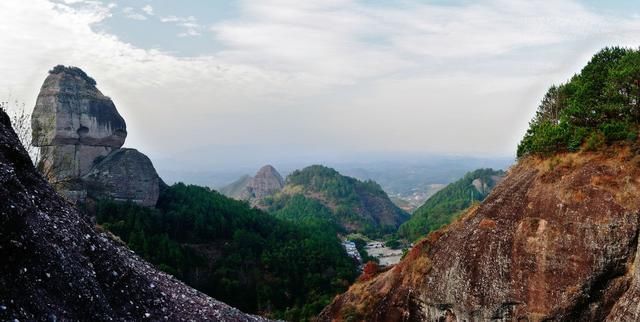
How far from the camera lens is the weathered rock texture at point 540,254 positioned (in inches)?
693

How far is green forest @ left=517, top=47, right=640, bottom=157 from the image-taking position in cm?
1980

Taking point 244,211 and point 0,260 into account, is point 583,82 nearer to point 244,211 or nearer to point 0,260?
point 0,260

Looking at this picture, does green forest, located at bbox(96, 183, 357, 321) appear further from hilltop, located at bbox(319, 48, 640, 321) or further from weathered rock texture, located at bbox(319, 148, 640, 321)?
hilltop, located at bbox(319, 48, 640, 321)

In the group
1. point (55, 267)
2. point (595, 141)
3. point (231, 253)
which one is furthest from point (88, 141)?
point (595, 141)

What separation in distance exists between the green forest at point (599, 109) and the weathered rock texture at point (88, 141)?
131 feet

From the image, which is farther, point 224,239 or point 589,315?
point 224,239

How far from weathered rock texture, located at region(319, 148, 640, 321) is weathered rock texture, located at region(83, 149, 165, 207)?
33835mm

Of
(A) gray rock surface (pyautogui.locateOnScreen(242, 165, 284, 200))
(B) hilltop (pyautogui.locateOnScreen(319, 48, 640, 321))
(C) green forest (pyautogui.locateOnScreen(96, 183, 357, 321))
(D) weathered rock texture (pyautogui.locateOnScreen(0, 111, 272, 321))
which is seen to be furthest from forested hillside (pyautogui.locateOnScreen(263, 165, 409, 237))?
(D) weathered rock texture (pyautogui.locateOnScreen(0, 111, 272, 321))

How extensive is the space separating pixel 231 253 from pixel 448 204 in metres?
73.1

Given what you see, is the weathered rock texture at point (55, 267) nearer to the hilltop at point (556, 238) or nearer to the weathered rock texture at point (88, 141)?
the hilltop at point (556, 238)

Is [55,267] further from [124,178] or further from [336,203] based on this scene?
[336,203]

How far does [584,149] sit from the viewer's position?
67.0 ft

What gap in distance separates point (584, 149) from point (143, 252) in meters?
34.8

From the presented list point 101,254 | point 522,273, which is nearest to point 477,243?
point 522,273
